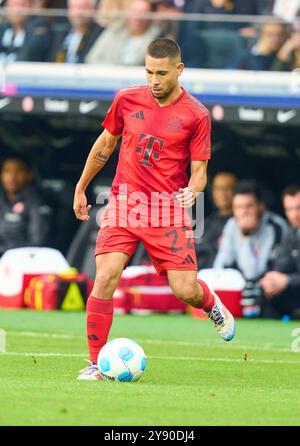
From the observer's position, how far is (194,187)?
29.3 ft

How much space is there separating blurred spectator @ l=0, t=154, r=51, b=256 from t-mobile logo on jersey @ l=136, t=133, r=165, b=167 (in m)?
9.16

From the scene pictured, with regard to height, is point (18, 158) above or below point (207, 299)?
above

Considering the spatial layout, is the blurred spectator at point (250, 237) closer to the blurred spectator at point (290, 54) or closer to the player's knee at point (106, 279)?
the blurred spectator at point (290, 54)

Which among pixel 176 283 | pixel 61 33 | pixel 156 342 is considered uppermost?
pixel 61 33

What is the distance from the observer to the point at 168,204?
30.1 feet

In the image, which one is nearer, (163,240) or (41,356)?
(163,240)

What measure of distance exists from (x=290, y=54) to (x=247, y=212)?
2017mm

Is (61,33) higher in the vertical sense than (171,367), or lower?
higher

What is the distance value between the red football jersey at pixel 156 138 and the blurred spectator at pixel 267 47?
21.9ft

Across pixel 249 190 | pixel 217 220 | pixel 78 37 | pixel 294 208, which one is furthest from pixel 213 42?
pixel 217 220

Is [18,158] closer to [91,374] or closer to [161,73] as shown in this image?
[161,73]
